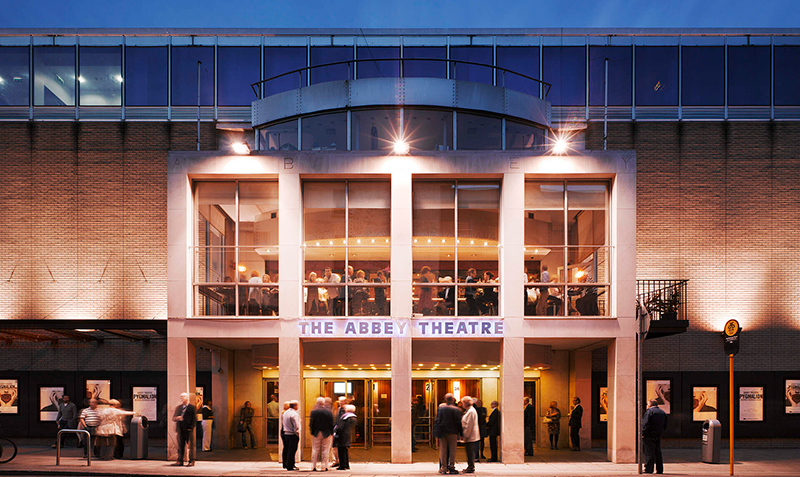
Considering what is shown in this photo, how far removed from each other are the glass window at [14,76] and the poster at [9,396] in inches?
381

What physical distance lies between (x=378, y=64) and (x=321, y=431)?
13.3m

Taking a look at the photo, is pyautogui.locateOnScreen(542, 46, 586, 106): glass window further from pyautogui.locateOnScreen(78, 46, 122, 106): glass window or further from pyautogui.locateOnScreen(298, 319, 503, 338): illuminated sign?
pyautogui.locateOnScreen(78, 46, 122, 106): glass window

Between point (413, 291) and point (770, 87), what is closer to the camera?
point (413, 291)

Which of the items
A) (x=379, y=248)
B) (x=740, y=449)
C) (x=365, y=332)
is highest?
(x=379, y=248)

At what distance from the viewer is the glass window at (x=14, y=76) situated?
2183cm

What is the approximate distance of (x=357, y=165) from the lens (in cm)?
1730

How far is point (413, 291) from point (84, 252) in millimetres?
11681

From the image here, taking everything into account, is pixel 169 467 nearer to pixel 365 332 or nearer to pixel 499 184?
pixel 365 332

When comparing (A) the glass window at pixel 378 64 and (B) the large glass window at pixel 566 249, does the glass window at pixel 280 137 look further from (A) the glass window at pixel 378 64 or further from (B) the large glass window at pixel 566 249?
(B) the large glass window at pixel 566 249

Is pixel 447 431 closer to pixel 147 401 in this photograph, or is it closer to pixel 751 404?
pixel 147 401

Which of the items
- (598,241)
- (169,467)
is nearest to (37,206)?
(169,467)

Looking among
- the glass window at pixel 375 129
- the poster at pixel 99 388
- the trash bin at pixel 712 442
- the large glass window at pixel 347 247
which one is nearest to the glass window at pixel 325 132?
the glass window at pixel 375 129

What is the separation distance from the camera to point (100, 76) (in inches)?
862

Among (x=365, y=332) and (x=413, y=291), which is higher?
(x=413, y=291)
